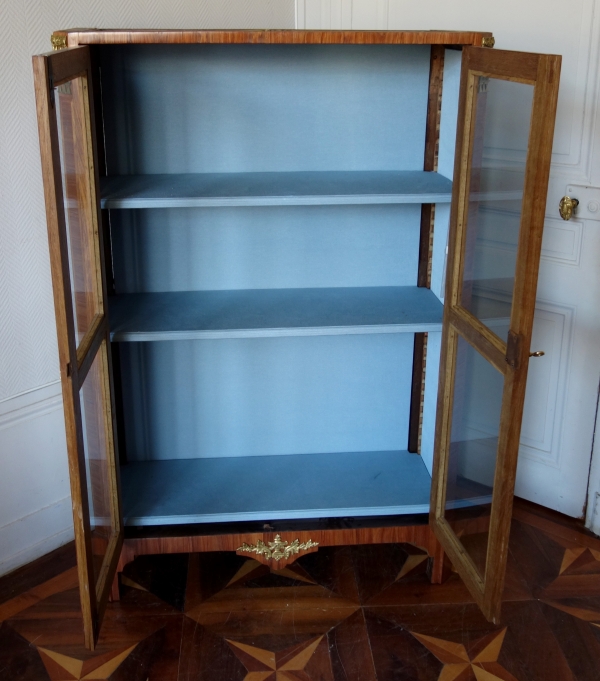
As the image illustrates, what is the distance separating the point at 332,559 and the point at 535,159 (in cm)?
122

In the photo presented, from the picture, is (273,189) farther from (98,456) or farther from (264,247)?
(98,456)

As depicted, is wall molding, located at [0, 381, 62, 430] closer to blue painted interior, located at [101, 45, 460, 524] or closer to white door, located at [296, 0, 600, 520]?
blue painted interior, located at [101, 45, 460, 524]

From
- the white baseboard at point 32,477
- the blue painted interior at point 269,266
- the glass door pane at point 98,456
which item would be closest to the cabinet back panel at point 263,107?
the blue painted interior at point 269,266

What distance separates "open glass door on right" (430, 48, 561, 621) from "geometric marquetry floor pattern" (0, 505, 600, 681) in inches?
9.5

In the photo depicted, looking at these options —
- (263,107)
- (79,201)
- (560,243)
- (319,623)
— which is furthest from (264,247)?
(319,623)

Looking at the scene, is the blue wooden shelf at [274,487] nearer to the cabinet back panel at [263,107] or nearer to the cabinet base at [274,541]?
the cabinet base at [274,541]

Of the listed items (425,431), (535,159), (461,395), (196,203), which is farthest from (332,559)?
(535,159)

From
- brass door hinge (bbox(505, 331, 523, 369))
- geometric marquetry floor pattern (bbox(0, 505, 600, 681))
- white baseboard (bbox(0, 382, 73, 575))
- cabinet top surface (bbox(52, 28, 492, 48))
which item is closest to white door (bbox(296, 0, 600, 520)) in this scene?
geometric marquetry floor pattern (bbox(0, 505, 600, 681))

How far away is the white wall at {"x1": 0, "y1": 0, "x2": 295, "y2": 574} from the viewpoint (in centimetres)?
179

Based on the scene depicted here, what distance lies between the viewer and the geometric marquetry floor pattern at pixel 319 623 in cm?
167

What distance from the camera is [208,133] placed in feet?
5.98

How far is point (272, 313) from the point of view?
1793 millimetres

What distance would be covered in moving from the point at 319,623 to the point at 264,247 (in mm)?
894

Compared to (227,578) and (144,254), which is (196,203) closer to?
(144,254)
